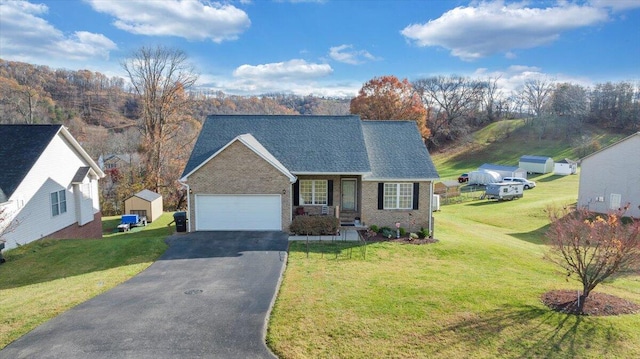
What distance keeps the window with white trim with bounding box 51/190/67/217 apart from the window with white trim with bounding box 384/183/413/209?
1761cm

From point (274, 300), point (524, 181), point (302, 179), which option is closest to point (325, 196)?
point (302, 179)

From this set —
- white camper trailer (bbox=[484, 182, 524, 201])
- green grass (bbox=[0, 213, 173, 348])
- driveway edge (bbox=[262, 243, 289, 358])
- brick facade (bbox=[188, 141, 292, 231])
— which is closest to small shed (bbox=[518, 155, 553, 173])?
white camper trailer (bbox=[484, 182, 524, 201])

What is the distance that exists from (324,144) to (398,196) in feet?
17.2

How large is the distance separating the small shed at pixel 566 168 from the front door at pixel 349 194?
5073 cm

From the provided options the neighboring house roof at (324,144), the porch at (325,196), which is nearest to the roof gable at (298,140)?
the neighboring house roof at (324,144)

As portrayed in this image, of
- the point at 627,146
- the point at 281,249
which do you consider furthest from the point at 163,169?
the point at 627,146

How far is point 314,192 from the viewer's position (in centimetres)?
2177

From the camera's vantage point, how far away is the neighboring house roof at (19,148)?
17.8 m

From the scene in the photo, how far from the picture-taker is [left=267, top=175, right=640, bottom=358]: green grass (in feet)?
28.0

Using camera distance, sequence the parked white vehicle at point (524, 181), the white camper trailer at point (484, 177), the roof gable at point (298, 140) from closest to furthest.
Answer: the roof gable at point (298, 140)
the parked white vehicle at point (524, 181)
the white camper trailer at point (484, 177)

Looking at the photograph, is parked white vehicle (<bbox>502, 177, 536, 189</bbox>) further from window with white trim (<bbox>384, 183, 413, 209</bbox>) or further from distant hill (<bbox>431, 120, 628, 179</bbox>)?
window with white trim (<bbox>384, 183, 413, 209</bbox>)

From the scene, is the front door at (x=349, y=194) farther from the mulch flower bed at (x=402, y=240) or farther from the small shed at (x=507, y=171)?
the small shed at (x=507, y=171)

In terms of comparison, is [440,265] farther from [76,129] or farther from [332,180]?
[76,129]

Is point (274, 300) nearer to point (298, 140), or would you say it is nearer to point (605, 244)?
point (605, 244)
